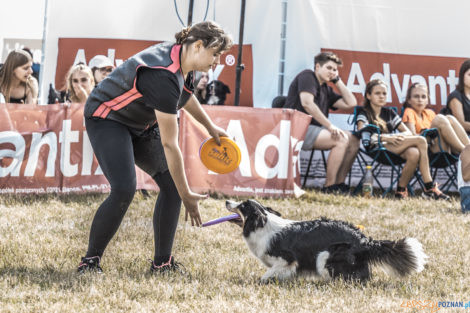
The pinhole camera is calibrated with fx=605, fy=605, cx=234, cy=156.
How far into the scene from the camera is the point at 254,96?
8641mm

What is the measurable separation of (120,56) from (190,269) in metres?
5.50

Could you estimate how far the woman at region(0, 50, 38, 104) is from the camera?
273 inches

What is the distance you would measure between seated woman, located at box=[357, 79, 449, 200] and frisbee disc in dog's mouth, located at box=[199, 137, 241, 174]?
3.86 meters

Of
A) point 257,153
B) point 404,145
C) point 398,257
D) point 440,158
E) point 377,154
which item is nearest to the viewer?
point 398,257

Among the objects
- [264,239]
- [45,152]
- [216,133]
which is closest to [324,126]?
[45,152]

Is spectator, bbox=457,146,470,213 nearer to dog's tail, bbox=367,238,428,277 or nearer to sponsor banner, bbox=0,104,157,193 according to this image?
dog's tail, bbox=367,238,428,277

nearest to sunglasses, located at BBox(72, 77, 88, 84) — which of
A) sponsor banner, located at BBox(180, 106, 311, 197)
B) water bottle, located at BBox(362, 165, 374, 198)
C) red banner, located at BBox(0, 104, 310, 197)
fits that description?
red banner, located at BBox(0, 104, 310, 197)

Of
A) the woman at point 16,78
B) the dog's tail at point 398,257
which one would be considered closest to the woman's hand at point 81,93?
the woman at point 16,78

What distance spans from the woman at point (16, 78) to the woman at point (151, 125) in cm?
380

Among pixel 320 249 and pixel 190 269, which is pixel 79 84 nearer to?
pixel 190 269

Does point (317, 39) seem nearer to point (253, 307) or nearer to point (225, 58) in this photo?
point (225, 58)

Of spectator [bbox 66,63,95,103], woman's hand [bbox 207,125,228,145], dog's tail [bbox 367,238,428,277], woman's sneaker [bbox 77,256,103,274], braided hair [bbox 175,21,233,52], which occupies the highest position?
spectator [bbox 66,63,95,103]

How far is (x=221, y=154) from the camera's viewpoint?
4.07 metres

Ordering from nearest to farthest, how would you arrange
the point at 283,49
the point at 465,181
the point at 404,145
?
the point at 465,181 → the point at 404,145 → the point at 283,49
